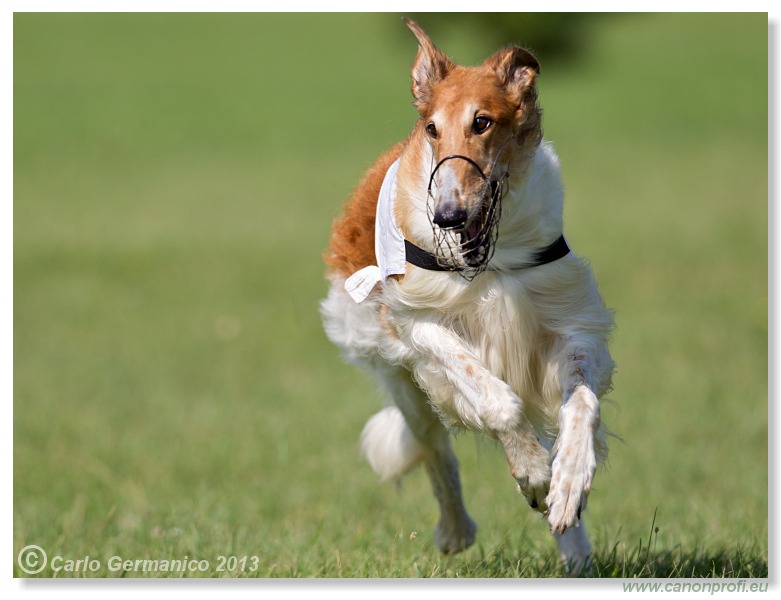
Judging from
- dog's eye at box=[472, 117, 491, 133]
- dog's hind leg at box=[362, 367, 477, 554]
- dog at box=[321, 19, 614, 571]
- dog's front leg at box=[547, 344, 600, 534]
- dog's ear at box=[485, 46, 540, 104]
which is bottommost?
dog's hind leg at box=[362, 367, 477, 554]

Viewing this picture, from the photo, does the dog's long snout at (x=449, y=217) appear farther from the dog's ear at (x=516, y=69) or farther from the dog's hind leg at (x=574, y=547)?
the dog's hind leg at (x=574, y=547)

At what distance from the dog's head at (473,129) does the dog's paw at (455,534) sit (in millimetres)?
2021

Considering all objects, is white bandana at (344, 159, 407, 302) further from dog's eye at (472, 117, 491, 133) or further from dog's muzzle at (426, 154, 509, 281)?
dog's eye at (472, 117, 491, 133)

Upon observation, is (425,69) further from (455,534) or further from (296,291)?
(296,291)

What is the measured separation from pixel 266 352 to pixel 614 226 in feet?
19.6

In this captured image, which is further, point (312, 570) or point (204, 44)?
point (204, 44)

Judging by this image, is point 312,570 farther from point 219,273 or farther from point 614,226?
point 614,226

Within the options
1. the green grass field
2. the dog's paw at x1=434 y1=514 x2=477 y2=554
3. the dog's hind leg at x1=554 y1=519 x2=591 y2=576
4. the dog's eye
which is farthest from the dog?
the green grass field

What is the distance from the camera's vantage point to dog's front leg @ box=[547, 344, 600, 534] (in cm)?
440

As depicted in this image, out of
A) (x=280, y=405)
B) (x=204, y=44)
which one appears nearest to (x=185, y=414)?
(x=280, y=405)

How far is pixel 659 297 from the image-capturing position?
13.4 metres

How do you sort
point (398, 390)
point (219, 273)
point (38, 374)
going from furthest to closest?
point (219, 273)
point (38, 374)
point (398, 390)

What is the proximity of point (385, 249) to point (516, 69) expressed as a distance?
39.8 inches

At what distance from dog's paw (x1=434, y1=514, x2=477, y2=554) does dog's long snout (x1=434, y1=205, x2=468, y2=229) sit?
2450mm
